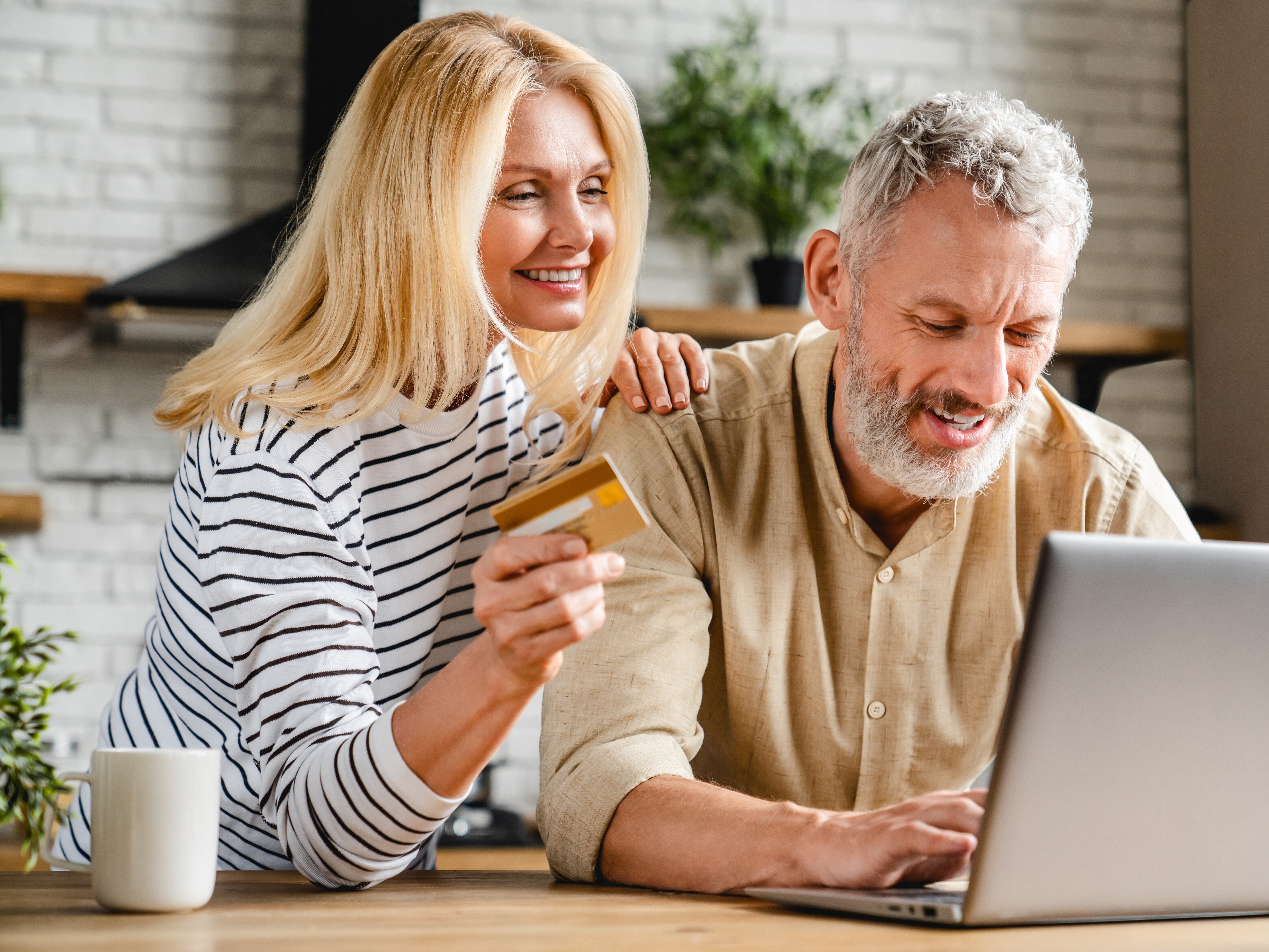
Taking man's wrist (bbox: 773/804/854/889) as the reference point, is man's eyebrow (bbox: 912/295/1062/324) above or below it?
above

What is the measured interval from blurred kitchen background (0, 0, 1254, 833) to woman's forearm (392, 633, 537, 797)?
2.11 meters

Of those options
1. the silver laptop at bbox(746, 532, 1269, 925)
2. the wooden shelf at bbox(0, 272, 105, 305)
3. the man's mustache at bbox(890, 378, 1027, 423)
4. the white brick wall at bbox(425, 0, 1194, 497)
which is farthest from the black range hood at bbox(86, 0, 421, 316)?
the silver laptop at bbox(746, 532, 1269, 925)

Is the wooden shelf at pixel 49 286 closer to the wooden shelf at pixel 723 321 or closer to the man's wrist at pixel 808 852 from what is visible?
the wooden shelf at pixel 723 321

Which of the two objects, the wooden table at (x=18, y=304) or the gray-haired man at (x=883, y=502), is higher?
the wooden table at (x=18, y=304)

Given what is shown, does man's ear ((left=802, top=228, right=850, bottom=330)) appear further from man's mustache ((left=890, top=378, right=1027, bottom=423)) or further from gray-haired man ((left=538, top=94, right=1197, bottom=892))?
man's mustache ((left=890, top=378, right=1027, bottom=423))

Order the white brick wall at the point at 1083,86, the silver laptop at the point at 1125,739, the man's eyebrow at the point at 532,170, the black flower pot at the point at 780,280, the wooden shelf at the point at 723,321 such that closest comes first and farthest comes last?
the silver laptop at the point at 1125,739 → the man's eyebrow at the point at 532,170 → the wooden shelf at the point at 723,321 → the black flower pot at the point at 780,280 → the white brick wall at the point at 1083,86

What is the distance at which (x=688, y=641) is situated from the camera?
3.91ft

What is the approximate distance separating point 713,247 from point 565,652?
7.18 ft

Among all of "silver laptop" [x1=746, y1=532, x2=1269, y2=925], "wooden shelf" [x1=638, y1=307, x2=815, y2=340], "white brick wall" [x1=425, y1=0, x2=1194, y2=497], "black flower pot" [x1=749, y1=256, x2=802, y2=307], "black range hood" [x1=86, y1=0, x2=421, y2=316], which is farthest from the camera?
"white brick wall" [x1=425, y1=0, x2=1194, y2=497]

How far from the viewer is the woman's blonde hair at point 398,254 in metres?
1.18

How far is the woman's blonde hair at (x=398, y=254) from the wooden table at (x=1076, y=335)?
1584 millimetres


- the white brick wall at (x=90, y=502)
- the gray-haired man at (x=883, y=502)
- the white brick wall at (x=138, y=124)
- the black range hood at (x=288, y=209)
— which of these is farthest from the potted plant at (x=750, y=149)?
the gray-haired man at (x=883, y=502)

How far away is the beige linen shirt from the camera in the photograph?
1.28 meters

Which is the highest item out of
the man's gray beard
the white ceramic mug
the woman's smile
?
the woman's smile
